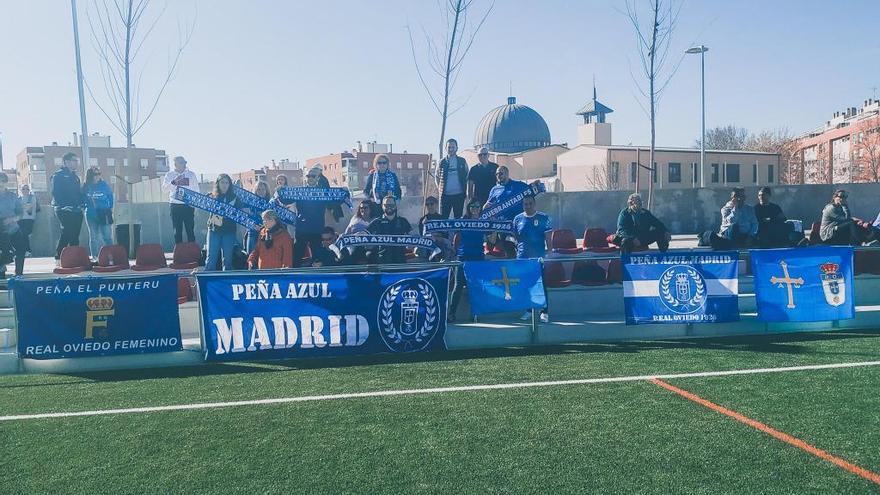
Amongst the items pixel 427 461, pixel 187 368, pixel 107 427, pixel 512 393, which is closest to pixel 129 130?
pixel 187 368

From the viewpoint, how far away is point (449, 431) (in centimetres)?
594

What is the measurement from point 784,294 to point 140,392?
28.0 feet

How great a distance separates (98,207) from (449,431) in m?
10.4

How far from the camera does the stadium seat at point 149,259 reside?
12.5 metres

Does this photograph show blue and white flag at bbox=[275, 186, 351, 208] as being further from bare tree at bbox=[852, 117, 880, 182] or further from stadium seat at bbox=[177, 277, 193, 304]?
bare tree at bbox=[852, 117, 880, 182]

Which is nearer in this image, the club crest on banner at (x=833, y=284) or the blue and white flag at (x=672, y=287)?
the blue and white flag at (x=672, y=287)

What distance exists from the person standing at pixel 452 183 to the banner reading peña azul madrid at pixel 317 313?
12.2 ft

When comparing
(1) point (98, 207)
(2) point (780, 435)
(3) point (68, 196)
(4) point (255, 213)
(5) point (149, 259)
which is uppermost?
(3) point (68, 196)

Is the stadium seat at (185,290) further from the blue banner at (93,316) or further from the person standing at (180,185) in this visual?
the blue banner at (93,316)

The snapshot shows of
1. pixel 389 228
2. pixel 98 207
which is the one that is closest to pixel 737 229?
pixel 389 228

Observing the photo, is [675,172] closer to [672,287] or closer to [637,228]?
[637,228]

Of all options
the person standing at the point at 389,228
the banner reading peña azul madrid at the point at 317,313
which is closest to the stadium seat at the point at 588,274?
the person standing at the point at 389,228

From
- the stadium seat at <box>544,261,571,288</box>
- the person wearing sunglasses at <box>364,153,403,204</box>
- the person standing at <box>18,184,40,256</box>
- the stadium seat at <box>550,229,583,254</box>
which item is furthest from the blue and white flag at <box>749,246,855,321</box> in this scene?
the person standing at <box>18,184,40,256</box>

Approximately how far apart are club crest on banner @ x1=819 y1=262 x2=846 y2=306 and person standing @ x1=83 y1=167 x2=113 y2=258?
1249 centimetres
